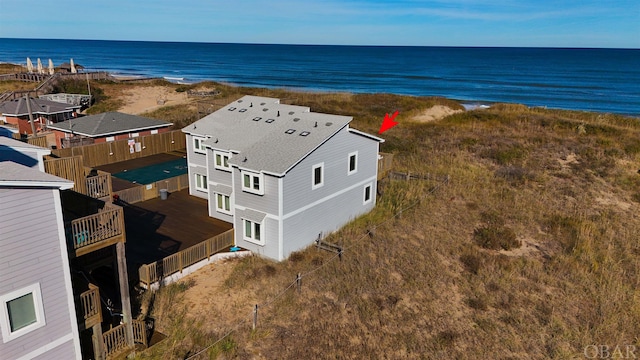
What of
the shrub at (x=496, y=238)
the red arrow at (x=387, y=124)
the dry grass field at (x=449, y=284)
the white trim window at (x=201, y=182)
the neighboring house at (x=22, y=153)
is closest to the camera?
the neighboring house at (x=22, y=153)

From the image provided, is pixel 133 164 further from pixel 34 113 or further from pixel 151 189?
pixel 34 113

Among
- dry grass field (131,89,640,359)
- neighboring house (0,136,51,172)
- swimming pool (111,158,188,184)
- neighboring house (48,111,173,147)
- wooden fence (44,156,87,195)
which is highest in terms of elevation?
neighboring house (0,136,51,172)

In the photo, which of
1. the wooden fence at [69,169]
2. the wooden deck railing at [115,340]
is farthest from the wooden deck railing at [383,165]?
the wooden deck railing at [115,340]

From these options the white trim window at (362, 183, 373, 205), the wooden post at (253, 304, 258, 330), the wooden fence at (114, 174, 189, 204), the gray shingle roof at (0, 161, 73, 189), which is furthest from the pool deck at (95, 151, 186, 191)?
the gray shingle roof at (0, 161, 73, 189)

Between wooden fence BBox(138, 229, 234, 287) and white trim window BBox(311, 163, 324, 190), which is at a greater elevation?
white trim window BBox(311, 163, 324, 190)

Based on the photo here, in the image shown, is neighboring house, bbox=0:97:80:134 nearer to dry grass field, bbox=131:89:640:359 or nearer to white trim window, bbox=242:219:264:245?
white trim window, bbox=242:219:264:245

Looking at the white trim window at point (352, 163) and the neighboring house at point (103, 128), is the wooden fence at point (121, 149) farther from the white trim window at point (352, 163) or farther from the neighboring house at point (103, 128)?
the white trim window at point (352, 163)

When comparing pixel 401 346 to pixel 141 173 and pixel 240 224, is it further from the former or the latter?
pixel 141 173
